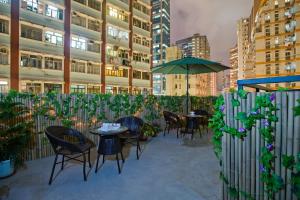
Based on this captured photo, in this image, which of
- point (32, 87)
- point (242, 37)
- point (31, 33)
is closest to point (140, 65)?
point (31, 33)

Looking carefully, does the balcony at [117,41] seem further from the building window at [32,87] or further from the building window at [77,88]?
the building window at [32,87]

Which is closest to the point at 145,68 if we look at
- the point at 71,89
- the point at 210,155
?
the point at 71,89

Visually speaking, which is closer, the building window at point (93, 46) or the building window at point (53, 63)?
the building window at point (53, 63)

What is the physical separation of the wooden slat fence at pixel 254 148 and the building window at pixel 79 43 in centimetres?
2205

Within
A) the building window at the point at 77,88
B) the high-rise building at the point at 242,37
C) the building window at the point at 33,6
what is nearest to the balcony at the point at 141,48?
the building window at the point at 77,88

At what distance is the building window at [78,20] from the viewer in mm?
21780

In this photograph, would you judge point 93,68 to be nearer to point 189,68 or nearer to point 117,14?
point 117,14

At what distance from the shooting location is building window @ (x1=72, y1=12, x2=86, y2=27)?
21.8m

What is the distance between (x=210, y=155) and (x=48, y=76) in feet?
60.5

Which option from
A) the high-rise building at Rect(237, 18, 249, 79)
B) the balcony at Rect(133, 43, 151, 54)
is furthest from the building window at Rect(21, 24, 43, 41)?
the high-rise building at Rect(237, 18, 249, 79)

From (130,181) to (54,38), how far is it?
20.2 meters

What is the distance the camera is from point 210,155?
5.65 m

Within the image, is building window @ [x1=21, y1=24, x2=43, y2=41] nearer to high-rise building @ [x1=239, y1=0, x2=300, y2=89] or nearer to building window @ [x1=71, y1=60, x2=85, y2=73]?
building window @ [x1=71, y1=60, x2=85, y2=73]

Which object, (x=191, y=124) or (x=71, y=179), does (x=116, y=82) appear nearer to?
(x=191, y=124)
